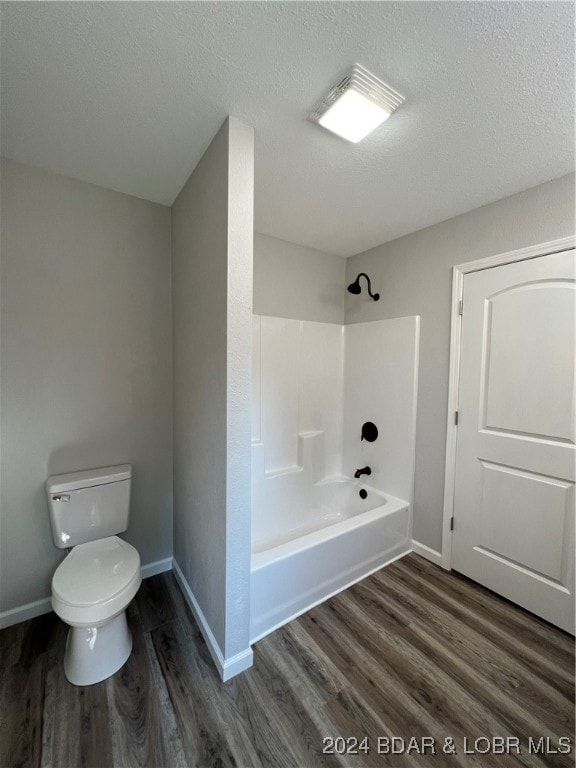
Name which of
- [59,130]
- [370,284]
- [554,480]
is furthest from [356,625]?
[59,130]

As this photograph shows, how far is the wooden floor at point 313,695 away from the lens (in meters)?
1.08

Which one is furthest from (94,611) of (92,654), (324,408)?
(324,408)

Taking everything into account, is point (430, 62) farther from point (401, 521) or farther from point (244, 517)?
point (401, 521)

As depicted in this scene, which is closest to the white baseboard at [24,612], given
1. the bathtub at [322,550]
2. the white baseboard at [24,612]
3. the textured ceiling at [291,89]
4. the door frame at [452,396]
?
the white baseboard at [24,612]

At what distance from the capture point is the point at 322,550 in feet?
5.72

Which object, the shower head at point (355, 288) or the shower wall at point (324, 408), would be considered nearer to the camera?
the shower wall at point (324, 408)

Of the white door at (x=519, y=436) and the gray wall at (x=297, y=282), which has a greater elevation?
the gray wall at (x=297, y=282)

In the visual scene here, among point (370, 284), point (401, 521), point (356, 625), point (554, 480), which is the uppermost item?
point (370, 284)

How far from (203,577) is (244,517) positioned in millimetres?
520

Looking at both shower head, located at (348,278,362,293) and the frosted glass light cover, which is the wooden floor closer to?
shower head, located at (348,278,362,293)

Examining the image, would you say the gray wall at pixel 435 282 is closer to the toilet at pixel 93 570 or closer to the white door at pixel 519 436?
the white door at pixel 519 436

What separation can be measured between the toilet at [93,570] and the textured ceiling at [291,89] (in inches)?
64.9

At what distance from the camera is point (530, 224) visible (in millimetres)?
1680

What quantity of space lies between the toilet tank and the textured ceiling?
63.6 inches
